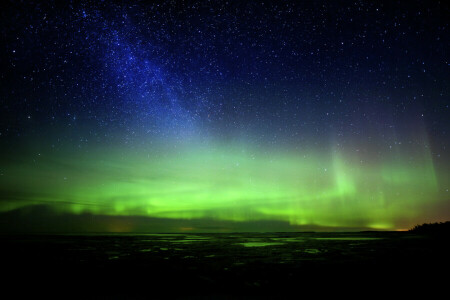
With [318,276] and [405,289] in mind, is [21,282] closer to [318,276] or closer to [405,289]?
[318,276]

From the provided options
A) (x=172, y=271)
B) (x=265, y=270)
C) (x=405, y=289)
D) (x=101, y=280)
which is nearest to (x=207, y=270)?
(x=172, y=271)

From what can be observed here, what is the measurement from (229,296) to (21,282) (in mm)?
8007

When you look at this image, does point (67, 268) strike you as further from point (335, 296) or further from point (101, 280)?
point (335, 296)

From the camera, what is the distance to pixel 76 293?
9.20 metres

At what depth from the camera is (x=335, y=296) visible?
8586 millimetres

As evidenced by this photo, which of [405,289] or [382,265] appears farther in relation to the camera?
[382,265]

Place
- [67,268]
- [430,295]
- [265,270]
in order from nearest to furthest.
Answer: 1. [430,295]
2. [265,270]
3. [67,268]

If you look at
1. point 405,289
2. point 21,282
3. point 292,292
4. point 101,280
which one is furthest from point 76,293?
point 405,289

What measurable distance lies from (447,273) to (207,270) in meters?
10.1

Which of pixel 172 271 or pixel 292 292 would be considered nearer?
pixel 292 292

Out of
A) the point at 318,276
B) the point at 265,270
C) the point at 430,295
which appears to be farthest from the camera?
the point at 265,270

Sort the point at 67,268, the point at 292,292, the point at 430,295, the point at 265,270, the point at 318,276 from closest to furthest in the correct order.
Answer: the point at 430,295, the point at 292,292, the point at 318,276, the point at 265,270, the point at 67,268

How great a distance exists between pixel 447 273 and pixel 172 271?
1165 cm

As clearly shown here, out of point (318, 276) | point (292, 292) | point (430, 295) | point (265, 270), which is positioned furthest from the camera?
point (265, 270)
